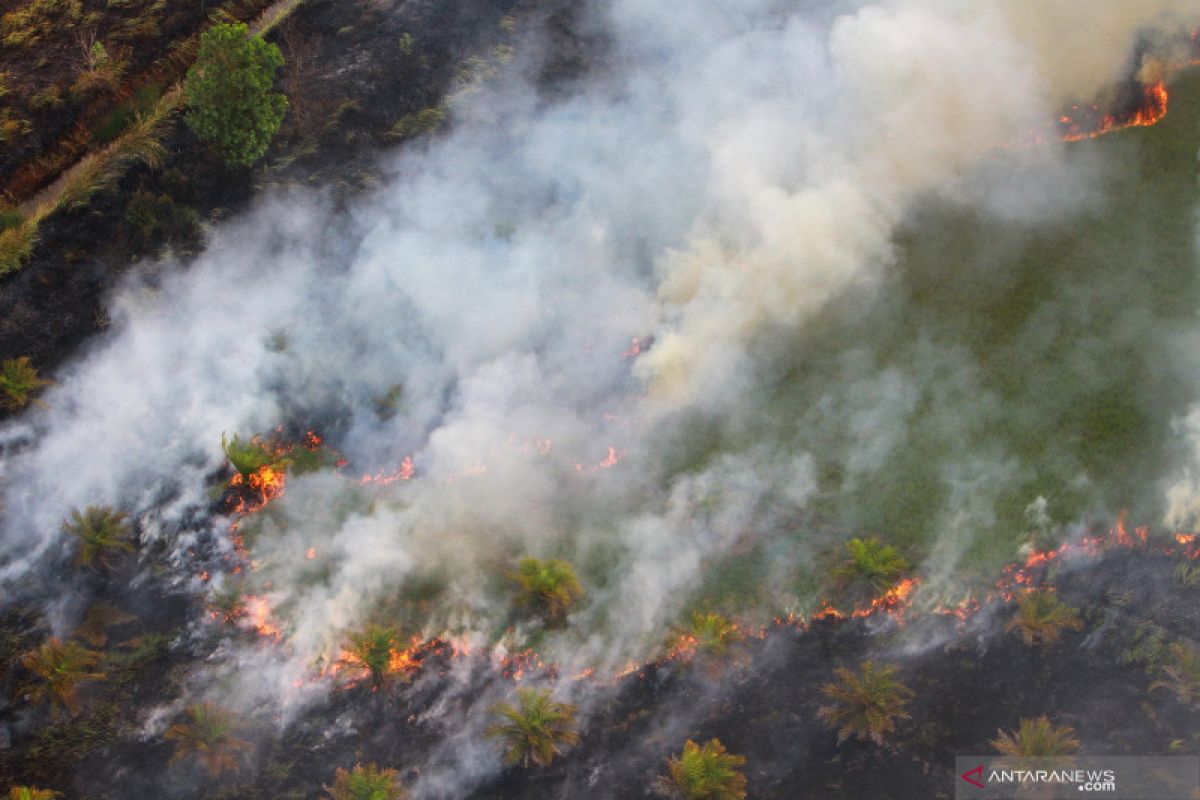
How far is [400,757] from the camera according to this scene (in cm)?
1606

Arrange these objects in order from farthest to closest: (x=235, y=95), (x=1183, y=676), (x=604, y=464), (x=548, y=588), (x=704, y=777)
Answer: (x=235, y=95) → (x=604, y=464) → (x=548, y=588) → (x=1183, y=676) → (x=704, y=777)

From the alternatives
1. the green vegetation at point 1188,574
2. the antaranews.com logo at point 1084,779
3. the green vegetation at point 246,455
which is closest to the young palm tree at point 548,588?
the green vegetation at point 246,455

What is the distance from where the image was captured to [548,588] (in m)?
17.0

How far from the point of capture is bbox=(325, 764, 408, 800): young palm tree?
15273 millimetres

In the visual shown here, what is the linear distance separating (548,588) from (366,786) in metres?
4.12

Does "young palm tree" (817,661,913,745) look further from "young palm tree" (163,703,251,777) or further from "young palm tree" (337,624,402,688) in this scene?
"young palm tree" (163,703,251,777)

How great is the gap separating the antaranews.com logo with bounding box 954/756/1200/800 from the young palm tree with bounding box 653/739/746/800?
3.40 m

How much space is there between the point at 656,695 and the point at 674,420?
535 cm

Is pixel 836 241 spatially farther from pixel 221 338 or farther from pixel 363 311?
pixel 221 338

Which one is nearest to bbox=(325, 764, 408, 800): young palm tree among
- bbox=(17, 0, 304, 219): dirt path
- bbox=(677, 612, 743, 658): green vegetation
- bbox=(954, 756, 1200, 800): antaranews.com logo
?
bbox=(677, 612, 743, 658): green vegetation

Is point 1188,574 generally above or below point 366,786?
below

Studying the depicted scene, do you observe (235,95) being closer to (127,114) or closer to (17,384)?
(127,114)

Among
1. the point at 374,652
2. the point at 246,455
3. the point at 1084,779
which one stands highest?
the point at 246,455

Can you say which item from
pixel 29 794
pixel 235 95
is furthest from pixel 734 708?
pixel 235 95
